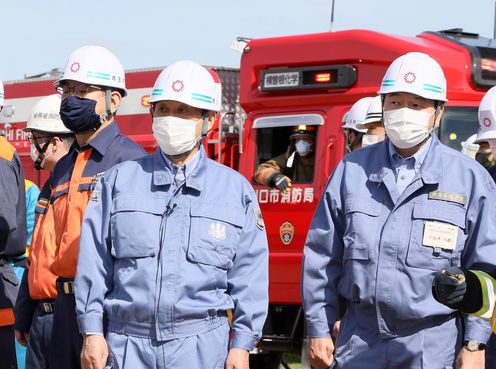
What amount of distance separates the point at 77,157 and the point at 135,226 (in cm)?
110

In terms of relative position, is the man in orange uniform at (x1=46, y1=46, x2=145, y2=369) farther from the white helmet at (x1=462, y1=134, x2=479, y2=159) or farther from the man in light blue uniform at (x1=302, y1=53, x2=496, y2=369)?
the white helmet at (x1=462, y1=134, x2=479, y2=159)

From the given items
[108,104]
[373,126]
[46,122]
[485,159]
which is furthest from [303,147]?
[108,104]

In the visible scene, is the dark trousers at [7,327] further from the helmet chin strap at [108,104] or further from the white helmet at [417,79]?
the white helmet at [417,79]

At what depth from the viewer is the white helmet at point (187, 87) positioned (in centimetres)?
523

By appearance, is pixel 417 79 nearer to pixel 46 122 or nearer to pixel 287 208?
pixel 46 122

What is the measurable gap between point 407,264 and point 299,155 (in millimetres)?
5483

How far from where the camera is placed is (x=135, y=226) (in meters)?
4.95

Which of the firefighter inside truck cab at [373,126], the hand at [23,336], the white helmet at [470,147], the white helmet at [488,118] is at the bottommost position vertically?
the hand at [23,336]

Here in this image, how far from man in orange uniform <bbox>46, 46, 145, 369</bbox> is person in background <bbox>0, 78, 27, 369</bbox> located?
0.65m

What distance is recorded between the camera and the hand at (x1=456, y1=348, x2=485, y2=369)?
500 centimetres

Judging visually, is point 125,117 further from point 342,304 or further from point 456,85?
point 342,304

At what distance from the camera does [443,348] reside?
505cm

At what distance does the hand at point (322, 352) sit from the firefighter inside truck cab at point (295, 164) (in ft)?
16.3

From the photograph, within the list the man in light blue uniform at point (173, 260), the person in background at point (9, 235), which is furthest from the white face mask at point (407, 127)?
the person in background at point (9, 235)
